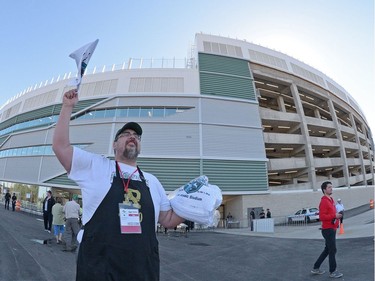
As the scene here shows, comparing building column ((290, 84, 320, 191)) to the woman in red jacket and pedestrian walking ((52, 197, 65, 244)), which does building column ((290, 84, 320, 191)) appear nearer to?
the woman in red jacket

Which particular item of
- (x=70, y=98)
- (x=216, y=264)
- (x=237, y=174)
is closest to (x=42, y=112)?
(x=237, y=174)

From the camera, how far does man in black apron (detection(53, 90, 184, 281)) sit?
73.8 inches

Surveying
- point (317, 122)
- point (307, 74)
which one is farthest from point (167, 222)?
point (307, 74)

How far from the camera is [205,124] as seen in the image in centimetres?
2767

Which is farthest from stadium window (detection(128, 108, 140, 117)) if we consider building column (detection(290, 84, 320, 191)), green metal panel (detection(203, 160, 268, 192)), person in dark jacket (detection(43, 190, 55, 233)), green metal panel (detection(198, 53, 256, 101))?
building column (detection(290, 84, 320, 191))

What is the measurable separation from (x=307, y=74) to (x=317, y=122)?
6.33 meters

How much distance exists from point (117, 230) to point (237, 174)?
25537 mm

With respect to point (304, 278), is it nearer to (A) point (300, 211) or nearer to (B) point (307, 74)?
(A) point (300, 211)

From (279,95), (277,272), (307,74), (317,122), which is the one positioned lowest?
(277,272)

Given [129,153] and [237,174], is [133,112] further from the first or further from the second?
[129,153]

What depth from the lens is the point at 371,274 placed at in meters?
5.53

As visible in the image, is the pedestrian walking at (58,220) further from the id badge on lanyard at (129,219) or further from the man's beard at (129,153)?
the id badge on lanyard at (129,219)

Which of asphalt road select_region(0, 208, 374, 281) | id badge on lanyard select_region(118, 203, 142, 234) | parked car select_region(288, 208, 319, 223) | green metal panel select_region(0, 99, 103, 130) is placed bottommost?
parked car select_region(288, 208, 319, 223)

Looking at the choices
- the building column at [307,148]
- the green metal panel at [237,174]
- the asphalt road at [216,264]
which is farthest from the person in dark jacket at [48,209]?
the building column at [307,148]
